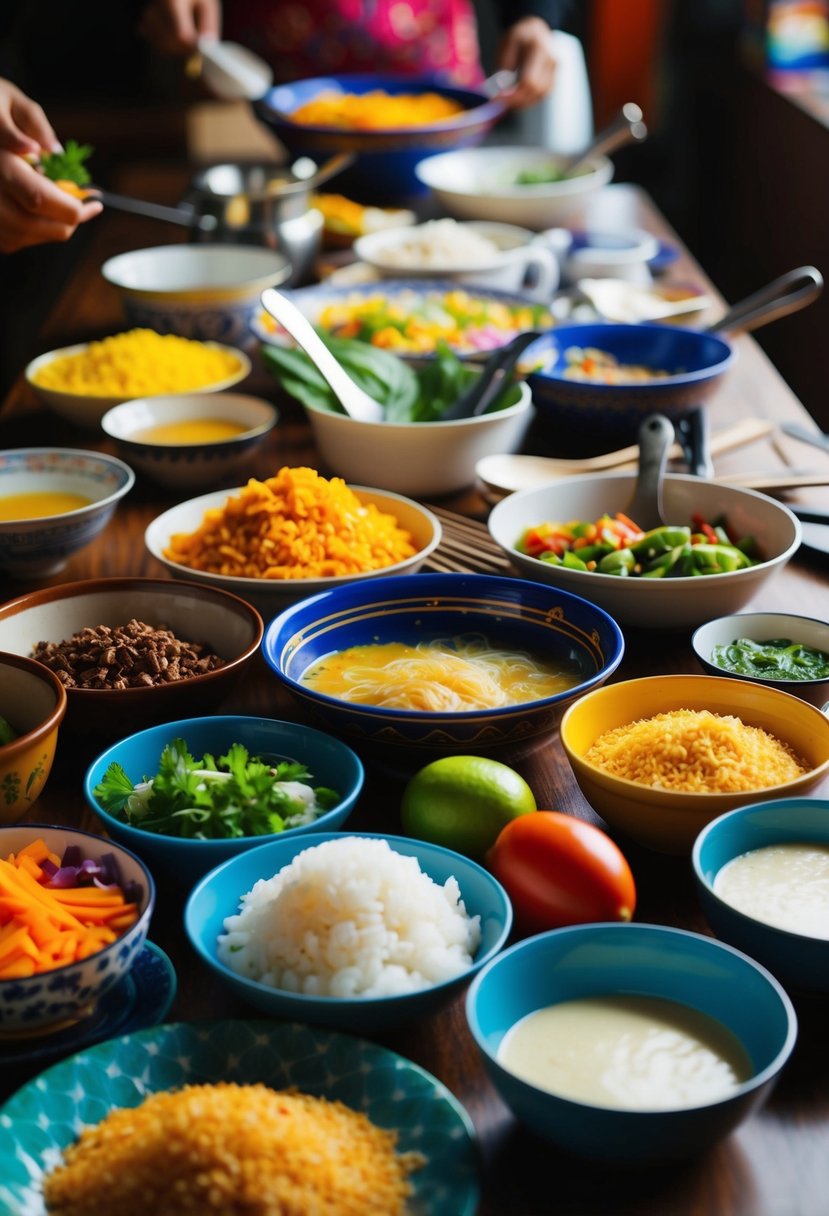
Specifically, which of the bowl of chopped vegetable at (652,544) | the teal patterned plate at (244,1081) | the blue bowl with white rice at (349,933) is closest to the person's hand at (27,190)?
the bowl of chopped vegetable at (652,544)

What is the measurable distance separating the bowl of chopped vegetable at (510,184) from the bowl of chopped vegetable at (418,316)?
2.14ft

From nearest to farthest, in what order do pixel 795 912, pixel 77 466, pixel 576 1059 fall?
pixel 576 1059
pixel 795 912
pixel 77 466

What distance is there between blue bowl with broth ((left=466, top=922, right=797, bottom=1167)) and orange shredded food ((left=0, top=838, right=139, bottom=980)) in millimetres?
304

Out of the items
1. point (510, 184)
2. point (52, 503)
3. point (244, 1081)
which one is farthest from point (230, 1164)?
point (510, 184)

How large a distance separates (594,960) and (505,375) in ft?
4.43

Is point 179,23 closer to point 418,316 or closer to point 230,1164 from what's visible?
point 418,316

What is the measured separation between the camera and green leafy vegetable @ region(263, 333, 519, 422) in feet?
7.27

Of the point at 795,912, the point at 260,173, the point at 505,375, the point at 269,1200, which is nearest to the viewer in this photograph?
A: the point at 269,1200

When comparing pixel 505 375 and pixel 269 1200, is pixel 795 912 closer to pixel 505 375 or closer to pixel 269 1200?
pixel 269 1200

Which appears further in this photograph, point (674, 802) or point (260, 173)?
point (260, 173)

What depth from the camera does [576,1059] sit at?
3.22 feet

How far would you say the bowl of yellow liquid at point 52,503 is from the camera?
180cm

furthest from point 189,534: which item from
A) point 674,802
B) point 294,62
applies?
point 294,62

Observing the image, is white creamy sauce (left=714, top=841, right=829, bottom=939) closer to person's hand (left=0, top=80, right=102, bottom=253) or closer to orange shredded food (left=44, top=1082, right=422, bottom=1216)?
orange shredded food (left=44, top=1082, right=422, bottom=1216)
